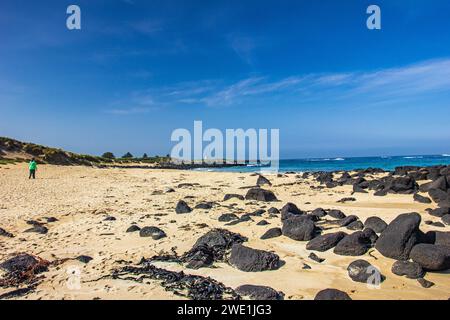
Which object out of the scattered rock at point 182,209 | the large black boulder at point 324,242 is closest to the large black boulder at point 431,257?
the large black boulder at point 324,242

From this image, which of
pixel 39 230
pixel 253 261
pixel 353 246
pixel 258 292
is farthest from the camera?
pixel 39 230

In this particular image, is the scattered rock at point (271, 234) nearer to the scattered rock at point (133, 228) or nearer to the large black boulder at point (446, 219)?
the scattered rock at point (133, 228)

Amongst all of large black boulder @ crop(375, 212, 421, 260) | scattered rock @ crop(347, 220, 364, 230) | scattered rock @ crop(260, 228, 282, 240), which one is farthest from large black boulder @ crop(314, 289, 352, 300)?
scattered rock @ crop(347, 220, 364, 230)

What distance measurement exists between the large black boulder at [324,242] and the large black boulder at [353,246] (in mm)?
240

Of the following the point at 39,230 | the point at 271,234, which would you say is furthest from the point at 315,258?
the point at 39,230

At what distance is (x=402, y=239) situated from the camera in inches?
266

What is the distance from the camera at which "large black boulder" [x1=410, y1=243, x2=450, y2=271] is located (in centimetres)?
595

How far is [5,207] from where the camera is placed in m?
12.9

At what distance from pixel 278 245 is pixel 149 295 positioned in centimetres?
371

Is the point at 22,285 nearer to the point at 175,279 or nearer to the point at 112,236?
the point at 175,279

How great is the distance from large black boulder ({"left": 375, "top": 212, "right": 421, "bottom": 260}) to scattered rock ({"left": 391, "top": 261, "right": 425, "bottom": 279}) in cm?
60

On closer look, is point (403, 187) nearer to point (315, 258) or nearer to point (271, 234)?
Answer: point (271, 234)

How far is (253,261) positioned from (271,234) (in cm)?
239

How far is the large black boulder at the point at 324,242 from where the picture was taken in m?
7.52
